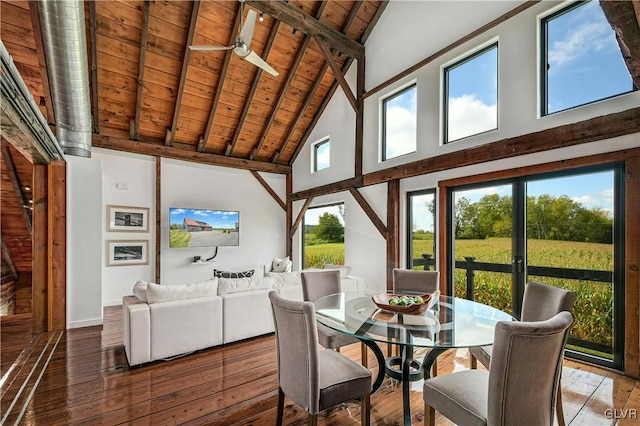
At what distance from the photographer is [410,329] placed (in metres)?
2.07

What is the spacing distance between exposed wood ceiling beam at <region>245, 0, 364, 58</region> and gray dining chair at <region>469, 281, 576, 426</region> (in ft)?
16.3

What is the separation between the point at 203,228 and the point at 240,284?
3.56 m

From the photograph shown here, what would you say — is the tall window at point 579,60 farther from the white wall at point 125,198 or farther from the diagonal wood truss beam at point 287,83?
the white wall at point 125,198

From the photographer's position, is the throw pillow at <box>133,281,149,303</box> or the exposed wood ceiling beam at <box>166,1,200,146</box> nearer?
the throw pillow at <box>133,281,149,303</box>

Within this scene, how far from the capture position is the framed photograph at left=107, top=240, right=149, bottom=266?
18.8ft

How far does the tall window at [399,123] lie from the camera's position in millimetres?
4945

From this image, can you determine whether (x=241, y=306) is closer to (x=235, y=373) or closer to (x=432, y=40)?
(x=235, y=373)

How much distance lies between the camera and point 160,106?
5.72 metres

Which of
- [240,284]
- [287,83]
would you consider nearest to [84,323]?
[240,284]

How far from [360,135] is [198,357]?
179 inches

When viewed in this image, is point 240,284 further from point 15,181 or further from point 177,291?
point 15,181

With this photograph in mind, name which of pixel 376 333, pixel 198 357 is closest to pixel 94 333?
pixel 198 357

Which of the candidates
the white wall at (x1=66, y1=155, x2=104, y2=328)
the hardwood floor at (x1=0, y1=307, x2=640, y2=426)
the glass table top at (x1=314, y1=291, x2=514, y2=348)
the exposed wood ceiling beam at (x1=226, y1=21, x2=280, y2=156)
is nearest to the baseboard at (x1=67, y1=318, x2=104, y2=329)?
the white wall at (x1=66, y1=155, x2=104, y2=328)

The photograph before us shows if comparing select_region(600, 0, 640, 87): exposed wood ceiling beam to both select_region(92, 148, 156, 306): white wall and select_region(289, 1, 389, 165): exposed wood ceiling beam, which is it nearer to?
select_region(289, 1, 389, 165): exposed wood ceiling beam
